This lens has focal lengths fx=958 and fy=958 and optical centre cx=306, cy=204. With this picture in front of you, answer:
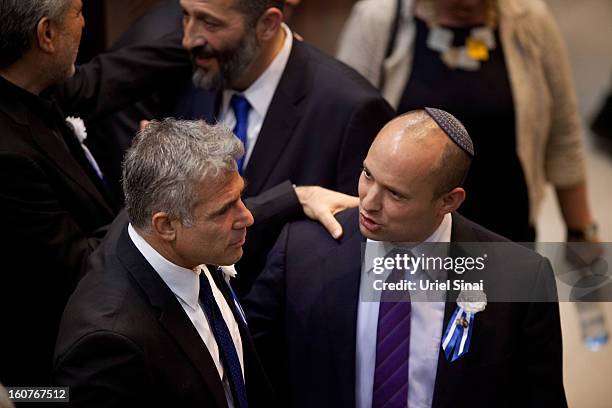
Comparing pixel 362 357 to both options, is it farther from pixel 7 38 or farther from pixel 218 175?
pixel 7 38

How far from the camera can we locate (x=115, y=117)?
3.62m

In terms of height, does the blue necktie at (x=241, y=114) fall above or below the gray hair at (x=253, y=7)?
below

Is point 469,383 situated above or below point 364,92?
below

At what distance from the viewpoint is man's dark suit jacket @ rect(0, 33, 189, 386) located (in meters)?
2.64

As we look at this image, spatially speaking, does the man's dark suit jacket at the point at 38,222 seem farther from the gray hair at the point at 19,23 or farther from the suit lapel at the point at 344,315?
the suit lapel at the point at 344,315

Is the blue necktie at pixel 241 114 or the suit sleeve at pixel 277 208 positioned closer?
the suit sleeve at pixel 277 208

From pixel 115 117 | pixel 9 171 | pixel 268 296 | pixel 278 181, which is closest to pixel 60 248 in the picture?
pixel 9 171

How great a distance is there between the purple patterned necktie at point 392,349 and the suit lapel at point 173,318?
443mm

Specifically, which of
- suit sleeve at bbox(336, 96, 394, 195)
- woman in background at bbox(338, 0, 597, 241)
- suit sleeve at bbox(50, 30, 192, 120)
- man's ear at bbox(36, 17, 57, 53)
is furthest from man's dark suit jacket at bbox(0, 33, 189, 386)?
woman in background at bbox(338, 0, 597, 241)

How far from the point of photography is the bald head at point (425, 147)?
92.0 inches

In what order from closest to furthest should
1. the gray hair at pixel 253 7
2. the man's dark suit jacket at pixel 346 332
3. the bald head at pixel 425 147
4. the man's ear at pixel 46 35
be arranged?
the bald head at pixel 425 147, the man's dark suit jacket at pixel 346 332, the man's ear at pixel 46 35, the gray hair at pixel 253 7

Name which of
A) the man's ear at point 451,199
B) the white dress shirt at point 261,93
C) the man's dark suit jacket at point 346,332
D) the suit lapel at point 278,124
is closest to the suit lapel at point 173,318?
the man's dark suit jacket at point 346,332

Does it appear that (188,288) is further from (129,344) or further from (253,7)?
(253,7)

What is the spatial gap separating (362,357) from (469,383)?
0.94ft
